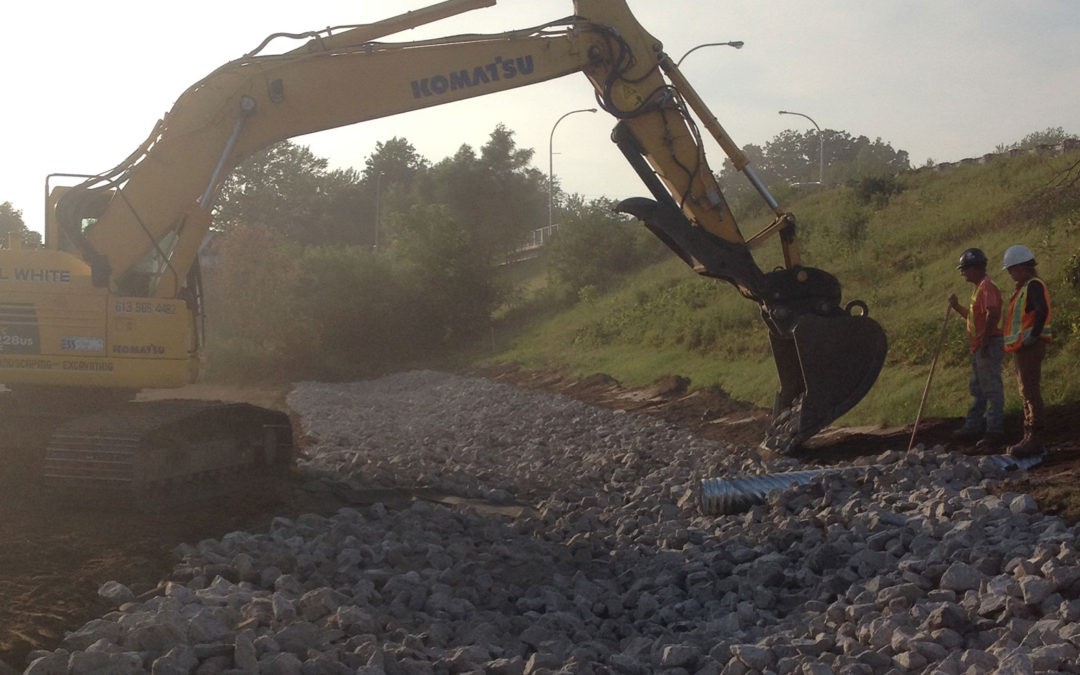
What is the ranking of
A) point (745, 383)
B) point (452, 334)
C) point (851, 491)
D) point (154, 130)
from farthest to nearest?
point (452, 334)
point (745, 383)
point (154, 130)
point (851, 491)

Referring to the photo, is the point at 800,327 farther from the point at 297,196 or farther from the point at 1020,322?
the point at 297,196

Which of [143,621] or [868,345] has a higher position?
[868,345]

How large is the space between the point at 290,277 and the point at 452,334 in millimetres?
6704

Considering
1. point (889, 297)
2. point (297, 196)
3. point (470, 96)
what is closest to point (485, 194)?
point (297, 196)

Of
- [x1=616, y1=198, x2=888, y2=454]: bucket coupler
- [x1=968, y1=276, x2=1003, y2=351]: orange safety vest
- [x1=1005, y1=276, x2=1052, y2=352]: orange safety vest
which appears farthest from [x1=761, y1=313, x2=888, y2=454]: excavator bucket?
[x1=1005, y1=276, x2=1052, y2=352]: orange safety vest

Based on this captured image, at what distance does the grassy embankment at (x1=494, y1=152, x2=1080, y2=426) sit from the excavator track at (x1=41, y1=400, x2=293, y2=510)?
24.2 ft

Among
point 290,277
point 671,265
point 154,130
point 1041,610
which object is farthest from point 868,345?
point 290,277

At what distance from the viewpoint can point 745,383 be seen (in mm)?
18609

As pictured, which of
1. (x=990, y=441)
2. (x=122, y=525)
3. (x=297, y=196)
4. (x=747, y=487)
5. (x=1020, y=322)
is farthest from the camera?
(x=297, y=196)

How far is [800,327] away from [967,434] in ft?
6.94

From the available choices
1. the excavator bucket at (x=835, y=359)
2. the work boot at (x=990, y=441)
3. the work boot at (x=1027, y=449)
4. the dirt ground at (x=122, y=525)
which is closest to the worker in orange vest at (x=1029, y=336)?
the work boot at (x=1027, y=449)

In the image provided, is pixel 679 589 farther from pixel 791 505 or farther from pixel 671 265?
pixel 671 265

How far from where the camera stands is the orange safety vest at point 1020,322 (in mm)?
9891

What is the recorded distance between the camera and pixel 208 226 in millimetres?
10711
